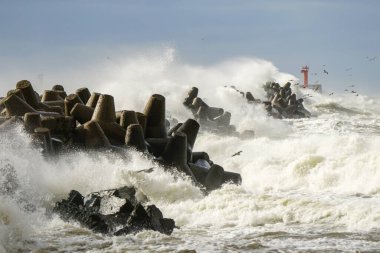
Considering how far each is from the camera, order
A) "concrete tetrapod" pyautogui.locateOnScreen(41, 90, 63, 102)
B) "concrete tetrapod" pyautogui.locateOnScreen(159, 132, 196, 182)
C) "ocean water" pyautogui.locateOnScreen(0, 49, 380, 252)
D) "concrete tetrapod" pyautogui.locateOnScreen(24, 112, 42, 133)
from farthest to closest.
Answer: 1. "concrete tetrapod" pyautogui.locateOnScreen(41, 90, 63, 102)
2. "concrete tetrapod" pyautogui.locateOnScreen(159, 132, 196, 182)
3. "concrete tetrapod" pyautogui.locateOnScreen(24, 112, 42, 133)
4. "ocean water" pyautogui.locateOnScreen(0, 49, 380, 252)

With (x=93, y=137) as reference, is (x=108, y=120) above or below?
above

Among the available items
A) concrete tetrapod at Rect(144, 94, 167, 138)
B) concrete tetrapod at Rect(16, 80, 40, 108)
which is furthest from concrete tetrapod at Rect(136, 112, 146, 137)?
concrete tetrapod at Rect(16, 80, 40, 108)

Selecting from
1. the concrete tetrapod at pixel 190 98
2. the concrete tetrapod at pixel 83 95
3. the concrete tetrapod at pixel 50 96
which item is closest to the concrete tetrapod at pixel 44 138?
the concrete tetrapod at pixel 83 95

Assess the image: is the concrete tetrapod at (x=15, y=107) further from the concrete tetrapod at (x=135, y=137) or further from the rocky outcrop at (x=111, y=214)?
the rocky outcrop at (x=111, y=214)

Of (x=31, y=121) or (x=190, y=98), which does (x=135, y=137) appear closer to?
(x=31, y=121)

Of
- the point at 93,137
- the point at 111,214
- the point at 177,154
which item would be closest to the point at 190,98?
the point at 177,154

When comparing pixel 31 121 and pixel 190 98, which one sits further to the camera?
pixel 190 98

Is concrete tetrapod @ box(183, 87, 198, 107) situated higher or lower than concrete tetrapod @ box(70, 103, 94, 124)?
higher

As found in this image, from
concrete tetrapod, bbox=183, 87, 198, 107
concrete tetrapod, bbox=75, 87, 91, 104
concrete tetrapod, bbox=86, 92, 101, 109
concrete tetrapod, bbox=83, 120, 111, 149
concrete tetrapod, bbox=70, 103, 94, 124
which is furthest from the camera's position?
concrete tetrapod, bbox=183, 87, 198, 107

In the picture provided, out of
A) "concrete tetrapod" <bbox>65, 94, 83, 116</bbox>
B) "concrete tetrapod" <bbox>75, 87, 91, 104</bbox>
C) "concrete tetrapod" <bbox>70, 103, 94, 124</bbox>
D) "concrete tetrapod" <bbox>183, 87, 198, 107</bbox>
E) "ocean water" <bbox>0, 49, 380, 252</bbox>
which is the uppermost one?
"concrete tetrapod" <bbox>183, 87, 198, 107</bbox>

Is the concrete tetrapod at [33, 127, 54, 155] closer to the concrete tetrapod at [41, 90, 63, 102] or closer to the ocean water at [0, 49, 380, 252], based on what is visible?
the ocean water at [0, 49, 380, 252]

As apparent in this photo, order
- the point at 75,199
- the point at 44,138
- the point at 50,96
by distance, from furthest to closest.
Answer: the point at 50,96
the point at 44,138
the point at 75,199

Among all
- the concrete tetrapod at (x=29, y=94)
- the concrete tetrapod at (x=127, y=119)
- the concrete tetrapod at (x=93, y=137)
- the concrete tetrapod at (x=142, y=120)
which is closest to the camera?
the concrete tetrapod at (x=93, y=137)

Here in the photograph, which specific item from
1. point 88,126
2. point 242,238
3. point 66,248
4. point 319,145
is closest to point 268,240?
point 242,238
